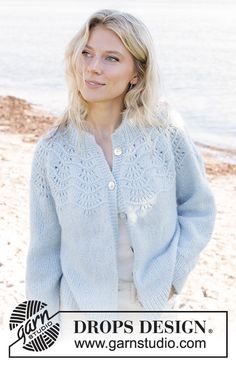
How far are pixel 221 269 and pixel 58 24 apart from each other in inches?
513

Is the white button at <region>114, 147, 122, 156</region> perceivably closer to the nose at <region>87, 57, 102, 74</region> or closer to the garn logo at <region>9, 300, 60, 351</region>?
the nose at <region>87, 57, 102, 74</region>

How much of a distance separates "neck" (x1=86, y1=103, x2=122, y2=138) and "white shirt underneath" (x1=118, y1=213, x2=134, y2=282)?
1.08 ft

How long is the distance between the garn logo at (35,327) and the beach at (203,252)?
97 centimetres

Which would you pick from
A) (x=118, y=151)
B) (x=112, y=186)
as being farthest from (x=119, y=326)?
(x=118, y=151)

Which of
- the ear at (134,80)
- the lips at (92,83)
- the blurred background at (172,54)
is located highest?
the lips at (92,83)

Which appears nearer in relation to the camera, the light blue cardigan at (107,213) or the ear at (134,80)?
the light blue cardigan at (107,213)

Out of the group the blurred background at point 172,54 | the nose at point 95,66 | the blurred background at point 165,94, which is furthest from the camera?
the blurred background at point 172,54

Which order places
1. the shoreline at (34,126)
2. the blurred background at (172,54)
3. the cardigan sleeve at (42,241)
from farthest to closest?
the blurred background at (172,54)
the shoreline at (34,126)
the cardigan sleeve at (42,241)

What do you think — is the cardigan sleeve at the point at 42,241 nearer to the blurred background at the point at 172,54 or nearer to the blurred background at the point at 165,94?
the blurred background at the point at 165,94

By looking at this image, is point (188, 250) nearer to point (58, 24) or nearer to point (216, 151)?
point (216, 151)

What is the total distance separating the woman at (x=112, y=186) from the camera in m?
2.36

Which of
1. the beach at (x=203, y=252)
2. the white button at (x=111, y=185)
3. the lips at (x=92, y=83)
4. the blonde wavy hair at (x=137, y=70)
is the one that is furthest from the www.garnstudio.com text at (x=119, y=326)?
the beach at (x=203, y=252)

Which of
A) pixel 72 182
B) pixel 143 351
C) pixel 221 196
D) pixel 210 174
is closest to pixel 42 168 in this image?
pixel 72 182

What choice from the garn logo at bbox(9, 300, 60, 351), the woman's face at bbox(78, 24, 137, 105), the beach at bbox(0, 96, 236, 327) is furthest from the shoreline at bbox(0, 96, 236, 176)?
the woman's face at bbox(78, 24, 137, 105)
